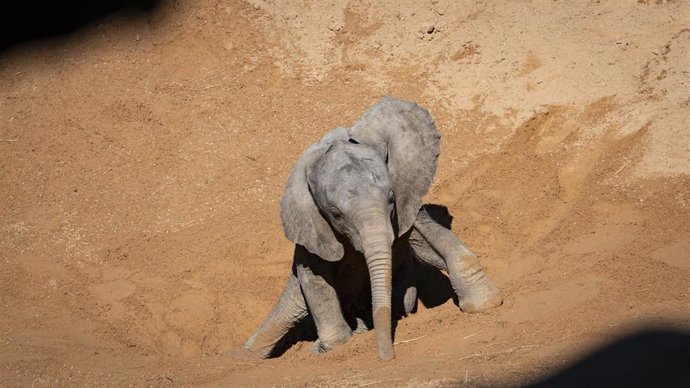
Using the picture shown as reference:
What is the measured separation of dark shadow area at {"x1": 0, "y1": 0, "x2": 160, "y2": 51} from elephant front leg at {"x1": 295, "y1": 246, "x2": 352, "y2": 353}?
7131 millimetres

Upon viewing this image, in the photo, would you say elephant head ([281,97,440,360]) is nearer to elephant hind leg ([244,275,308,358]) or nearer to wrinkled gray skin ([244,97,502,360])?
wrinkled gray skin ([244,97,502,360])

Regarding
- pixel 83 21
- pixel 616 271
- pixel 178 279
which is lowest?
pixel 178 279

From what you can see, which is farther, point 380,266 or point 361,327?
point 361,327

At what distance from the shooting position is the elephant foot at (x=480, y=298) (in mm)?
7879

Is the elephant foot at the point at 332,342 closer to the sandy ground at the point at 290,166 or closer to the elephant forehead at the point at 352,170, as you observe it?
the sandy ground at the point at 290,166

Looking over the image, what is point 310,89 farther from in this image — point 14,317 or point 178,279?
point 14,317

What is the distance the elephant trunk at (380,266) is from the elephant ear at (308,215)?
78cm

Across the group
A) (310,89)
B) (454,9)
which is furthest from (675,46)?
(310,89)

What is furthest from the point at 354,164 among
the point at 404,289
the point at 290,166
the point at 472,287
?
the point at 290,166

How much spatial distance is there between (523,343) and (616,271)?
1467 millimetres

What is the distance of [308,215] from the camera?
761 centimetres

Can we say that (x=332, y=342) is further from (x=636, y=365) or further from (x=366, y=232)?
(x=636, y=365)

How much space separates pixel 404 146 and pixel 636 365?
2765mm

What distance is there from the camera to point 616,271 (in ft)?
25.4
